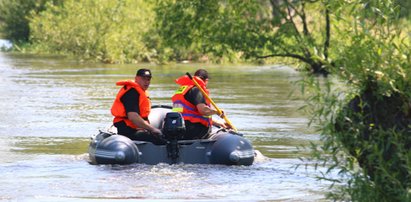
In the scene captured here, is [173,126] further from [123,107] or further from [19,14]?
[19,14]

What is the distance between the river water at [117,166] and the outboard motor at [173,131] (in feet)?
0.67

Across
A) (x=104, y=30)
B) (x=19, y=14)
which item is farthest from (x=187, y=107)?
(x=19, y=14)

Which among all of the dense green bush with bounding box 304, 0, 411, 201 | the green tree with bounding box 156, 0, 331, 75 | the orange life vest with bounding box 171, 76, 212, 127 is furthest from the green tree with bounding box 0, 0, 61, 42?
the dense green bush with bounding box 304, 0, 411, 201

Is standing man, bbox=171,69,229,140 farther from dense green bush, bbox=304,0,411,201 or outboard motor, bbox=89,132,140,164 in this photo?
dense green bush, bbox=304,0,411,201

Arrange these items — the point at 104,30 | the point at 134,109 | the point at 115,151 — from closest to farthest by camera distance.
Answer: the point at 115,151
the point at 134,109
the point at 104,30

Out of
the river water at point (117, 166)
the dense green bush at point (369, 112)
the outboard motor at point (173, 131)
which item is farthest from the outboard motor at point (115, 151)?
the dense green bush at point (369, 112)

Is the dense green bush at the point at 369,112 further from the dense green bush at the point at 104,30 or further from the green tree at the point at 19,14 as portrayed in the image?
the green tree at the point at 19,14

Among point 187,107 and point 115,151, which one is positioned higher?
point 187,107

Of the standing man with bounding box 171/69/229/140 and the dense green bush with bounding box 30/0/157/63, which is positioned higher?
the standing man with bounding box 171/69/229/140

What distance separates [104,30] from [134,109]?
39298 mm

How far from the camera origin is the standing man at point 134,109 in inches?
538

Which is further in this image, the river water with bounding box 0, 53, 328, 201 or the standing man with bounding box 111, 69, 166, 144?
the standing man with bounding box 111, 69, 166, 144

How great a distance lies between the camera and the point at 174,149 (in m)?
13.4

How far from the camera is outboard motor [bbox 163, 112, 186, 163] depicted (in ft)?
43.9
